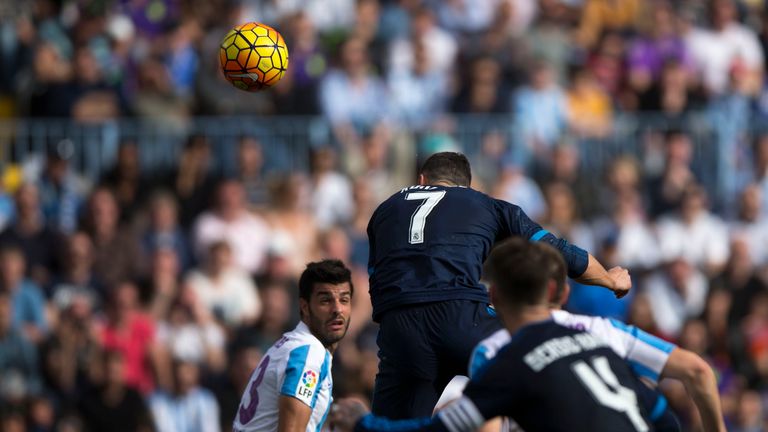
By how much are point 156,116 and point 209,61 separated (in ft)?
3.14

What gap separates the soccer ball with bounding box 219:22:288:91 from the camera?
11102 millimetres

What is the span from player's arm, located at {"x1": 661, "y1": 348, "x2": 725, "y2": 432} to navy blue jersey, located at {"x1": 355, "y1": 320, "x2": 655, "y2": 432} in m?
0.89

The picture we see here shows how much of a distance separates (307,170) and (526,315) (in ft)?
36.5

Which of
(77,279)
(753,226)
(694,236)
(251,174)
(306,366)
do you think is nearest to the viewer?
(306,366)

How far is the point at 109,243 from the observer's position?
16547 mm

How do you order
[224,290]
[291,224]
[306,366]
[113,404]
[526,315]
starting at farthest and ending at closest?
1. [291,224]
2. [224,290]
3. [113,404]
4. [306,366]
5. [526,315]

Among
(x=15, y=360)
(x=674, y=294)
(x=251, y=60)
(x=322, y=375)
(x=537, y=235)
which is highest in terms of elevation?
(x=251, y=60)

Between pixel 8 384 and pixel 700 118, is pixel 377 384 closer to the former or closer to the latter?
pixel 8 384

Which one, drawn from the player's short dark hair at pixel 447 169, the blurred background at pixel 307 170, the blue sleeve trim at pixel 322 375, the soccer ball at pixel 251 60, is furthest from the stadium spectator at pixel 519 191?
the blue sleeve trim at pixel 322 375

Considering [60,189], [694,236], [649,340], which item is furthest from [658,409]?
[694,236]

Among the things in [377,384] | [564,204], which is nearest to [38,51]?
[564,204]

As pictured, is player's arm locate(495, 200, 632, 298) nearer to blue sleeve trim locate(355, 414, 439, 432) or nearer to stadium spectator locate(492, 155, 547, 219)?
blue sleeve trim locate(355, 414, 439, 432)

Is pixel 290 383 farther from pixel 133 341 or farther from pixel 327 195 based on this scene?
pixel 327 195

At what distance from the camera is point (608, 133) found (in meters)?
19.2
